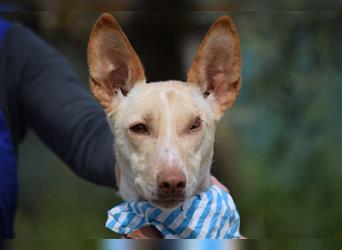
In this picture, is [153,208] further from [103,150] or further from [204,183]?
[103,150]

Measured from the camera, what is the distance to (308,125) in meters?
4.79

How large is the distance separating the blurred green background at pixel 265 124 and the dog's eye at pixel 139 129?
2.36 metres

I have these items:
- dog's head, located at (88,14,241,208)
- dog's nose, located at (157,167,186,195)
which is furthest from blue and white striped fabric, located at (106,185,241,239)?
dog's nose, located at (157,167,186,195)

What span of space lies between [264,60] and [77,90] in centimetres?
217

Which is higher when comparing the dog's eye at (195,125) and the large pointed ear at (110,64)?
the large pointed ear at (110,64)

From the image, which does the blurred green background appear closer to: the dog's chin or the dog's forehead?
the dog's forehead

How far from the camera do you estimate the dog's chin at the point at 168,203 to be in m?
1.79

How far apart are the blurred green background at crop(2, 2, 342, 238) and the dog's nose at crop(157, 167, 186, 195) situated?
99.8 inches

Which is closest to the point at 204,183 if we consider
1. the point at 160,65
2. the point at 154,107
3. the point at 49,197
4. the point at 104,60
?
the point at 154,107

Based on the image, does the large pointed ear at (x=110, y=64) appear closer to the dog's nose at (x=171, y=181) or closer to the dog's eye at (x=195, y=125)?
the dog's eye at (x=195, y=125)

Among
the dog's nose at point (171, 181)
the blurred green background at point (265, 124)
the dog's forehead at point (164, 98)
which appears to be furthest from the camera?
the blurred green background at point (265, 124)

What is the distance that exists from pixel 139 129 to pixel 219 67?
13.9 inches

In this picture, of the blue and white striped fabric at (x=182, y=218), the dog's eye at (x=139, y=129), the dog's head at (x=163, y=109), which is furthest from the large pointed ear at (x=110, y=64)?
the blue and white striped fabric at (x=182, y=218)

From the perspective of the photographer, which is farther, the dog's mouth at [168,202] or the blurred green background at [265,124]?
the blurred green background at [265,124]
